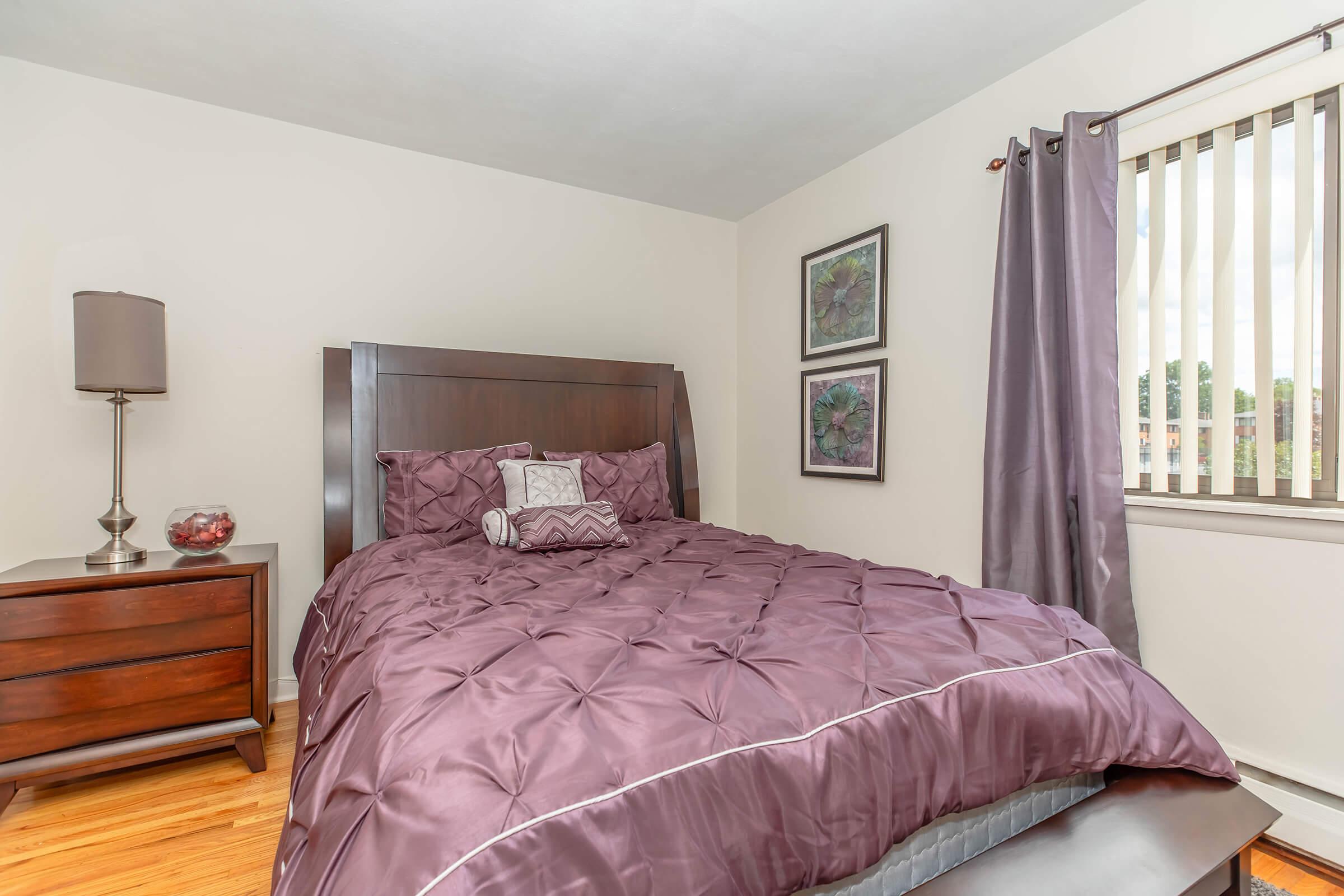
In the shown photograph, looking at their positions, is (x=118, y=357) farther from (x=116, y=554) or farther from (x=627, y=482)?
(x=627, y=482)

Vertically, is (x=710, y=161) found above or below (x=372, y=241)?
above

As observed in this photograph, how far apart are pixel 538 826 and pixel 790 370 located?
3070 mm

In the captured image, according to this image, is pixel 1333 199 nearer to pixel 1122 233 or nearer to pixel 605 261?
pixel 1122 233

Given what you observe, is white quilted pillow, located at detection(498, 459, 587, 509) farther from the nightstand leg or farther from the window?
the window

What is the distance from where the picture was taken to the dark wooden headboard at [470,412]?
2.66 metres

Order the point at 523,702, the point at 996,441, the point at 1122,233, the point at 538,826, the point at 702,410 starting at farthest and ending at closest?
the point at 702,410, the point at 996,441, the point at 1122,233, the point at 523,702, the point at 538,826

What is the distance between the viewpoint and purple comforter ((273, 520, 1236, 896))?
2.37 ft

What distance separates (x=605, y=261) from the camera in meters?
3.51

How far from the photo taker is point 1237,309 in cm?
187

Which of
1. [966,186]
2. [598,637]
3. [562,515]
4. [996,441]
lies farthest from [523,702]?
[966,186]

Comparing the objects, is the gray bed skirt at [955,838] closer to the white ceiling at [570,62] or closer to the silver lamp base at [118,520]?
the white ceiling at [570,62]

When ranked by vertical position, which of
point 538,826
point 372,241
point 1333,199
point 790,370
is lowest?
point 538,826

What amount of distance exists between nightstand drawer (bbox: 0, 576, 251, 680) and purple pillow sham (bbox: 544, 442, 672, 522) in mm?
1289

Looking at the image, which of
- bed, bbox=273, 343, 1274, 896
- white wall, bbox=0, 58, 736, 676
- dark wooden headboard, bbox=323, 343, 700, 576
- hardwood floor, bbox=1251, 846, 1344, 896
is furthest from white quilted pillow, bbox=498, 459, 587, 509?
hardwood floor, bbox=1251, 846, 1344, 896
